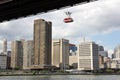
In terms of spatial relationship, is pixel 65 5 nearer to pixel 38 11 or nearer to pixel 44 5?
pixel 44 5

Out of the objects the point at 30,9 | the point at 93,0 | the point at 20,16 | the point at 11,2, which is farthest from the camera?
the point at 20,16

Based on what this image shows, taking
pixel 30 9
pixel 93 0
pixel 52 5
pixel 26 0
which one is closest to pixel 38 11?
pixel 30 9

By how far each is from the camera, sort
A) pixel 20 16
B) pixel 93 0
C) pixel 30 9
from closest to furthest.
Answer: pixel 93 0 < pixel 30 9 < pixel 20 16

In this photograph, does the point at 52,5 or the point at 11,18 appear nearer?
the point at 52,5

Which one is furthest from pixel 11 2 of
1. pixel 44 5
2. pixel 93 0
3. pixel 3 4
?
pixel 93 0

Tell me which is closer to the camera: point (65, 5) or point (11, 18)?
point (65, 5)

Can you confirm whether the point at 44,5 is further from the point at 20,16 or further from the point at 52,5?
the point at 20,16
